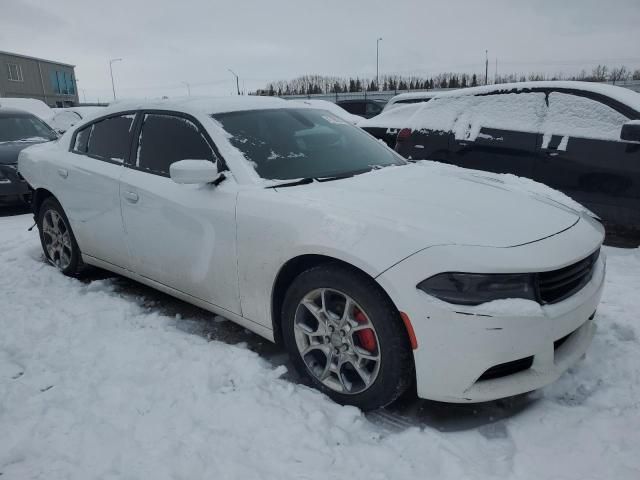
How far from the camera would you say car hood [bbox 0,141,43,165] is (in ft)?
23.4

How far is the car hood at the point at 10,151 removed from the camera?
23.4 feet

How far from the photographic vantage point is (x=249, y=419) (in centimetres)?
238

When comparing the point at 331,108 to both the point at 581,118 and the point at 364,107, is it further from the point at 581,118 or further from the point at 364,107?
the point at 581,118

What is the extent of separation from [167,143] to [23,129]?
683cm

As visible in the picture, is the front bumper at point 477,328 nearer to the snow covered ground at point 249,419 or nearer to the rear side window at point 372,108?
the snow covered ground at point 249,419

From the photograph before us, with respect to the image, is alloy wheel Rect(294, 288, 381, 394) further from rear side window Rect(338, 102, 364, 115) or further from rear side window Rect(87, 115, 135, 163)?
rear side window Rect(338, 102, 364, 115)

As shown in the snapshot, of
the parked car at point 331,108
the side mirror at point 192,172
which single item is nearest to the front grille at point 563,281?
the side mirror at point 192,172

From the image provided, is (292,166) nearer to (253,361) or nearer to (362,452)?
(253,361)

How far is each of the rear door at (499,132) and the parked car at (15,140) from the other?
6.04 meters

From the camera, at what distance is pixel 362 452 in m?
2.17

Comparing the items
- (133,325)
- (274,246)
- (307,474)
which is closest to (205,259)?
(274,246)

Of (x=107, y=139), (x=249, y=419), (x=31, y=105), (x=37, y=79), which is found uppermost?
(x=37, y=79)

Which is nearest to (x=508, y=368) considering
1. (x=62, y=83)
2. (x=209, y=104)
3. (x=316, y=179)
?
(x=316, y=179)

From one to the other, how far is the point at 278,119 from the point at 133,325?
1.76 meters
